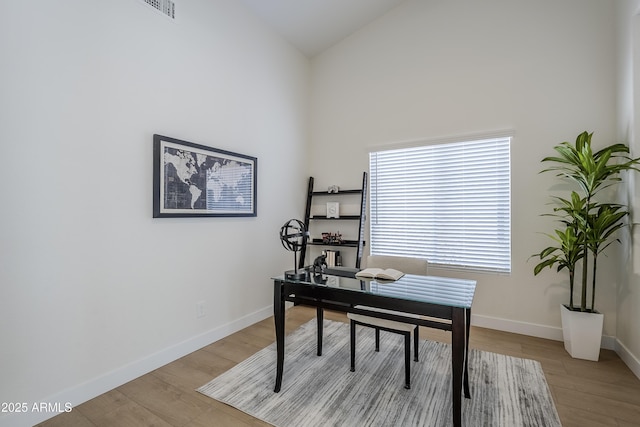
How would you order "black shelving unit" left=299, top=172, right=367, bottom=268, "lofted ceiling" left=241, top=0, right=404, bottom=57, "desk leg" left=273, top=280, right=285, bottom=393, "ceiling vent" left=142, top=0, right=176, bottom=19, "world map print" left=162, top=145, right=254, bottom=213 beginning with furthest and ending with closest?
"black shelving unit" left=299, top=172, right=367, bottom=268
"lofted ceiling" left=241, top=0, right=404, bottom=57
"world map print" left=162, top=145, right=254, bottom=213
"ceiling vent" left=142, top=0, right=176, bottom=19
"desk leg" left=273, top=280, right=285, bottom=393

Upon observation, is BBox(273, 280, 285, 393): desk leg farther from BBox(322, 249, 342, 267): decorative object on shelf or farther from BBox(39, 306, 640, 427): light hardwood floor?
BBox(322, 249, 342, 267): decorative object on shelf

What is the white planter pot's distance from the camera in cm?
229

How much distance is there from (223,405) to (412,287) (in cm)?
140

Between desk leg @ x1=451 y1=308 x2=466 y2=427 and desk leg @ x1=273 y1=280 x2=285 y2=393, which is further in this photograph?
desk leg @ x1=273 y1=280 x2=285 y2=393

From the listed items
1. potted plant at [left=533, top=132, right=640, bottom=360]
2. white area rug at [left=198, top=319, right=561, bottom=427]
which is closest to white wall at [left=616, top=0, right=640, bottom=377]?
potted plant at [left=533, top=132, right=640, bottom=360]

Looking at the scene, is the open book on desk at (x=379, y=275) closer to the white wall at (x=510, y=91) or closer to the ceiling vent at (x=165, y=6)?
the white wall at (x=510, y=91)

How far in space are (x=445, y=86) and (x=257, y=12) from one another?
2.23m

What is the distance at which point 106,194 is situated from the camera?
1975mm

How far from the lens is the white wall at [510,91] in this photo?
2.58 metres

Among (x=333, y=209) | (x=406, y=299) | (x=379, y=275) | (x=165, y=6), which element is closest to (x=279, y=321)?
(x=379, y=275)

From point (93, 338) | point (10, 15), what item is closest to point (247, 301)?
point (93, 338)

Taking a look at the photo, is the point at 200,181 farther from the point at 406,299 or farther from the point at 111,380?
the point at 406,299

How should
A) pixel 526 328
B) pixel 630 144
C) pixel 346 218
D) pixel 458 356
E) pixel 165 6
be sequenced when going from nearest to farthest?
1. pixel 458 356
2. pixel 630 144
3. pixel 165 6
4. pixel 526 328
5. pixel 346 218

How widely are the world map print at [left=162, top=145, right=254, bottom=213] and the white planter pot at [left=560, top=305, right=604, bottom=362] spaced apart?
121 inches
